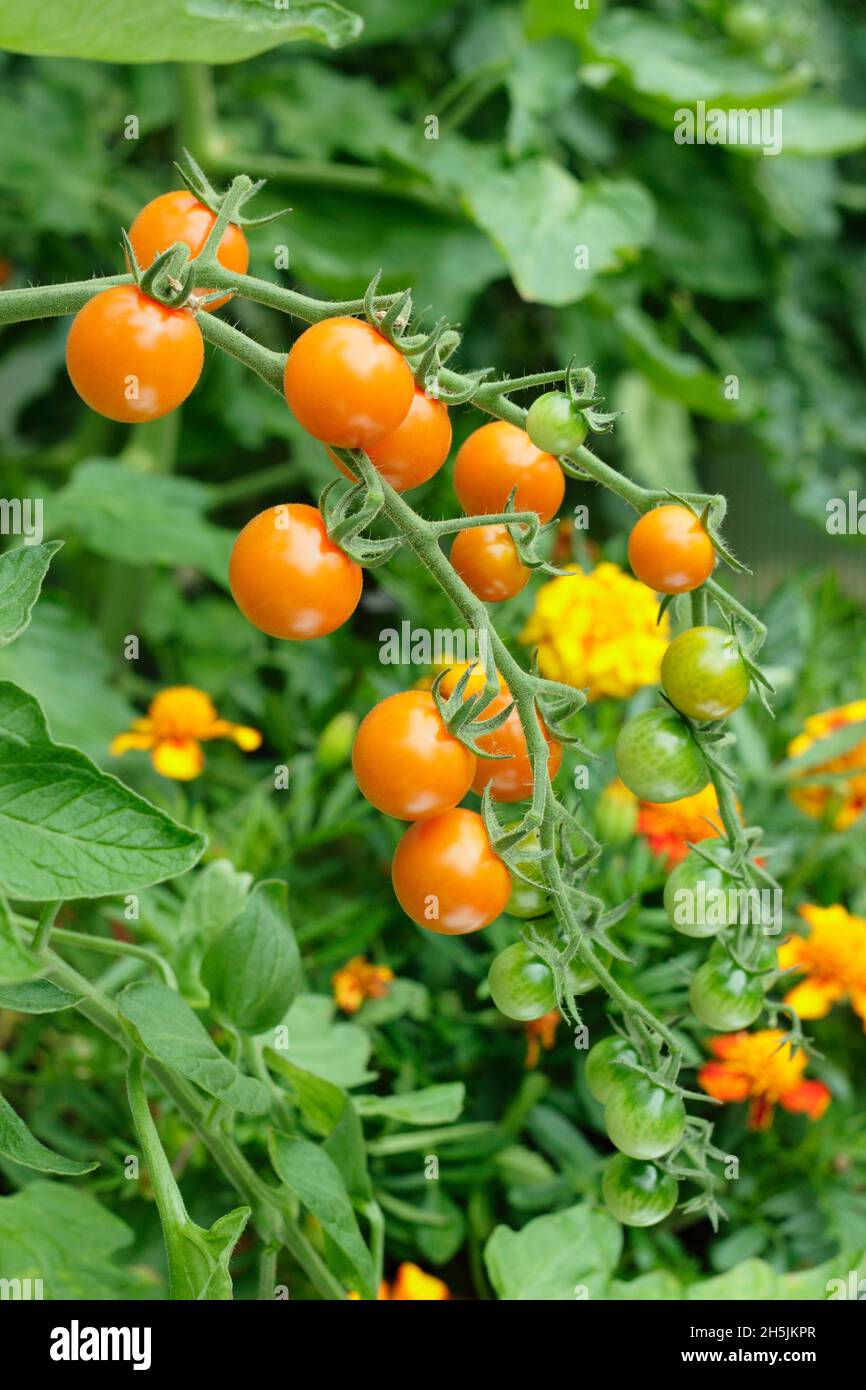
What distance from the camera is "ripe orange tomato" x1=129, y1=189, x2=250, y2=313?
321 millimetres

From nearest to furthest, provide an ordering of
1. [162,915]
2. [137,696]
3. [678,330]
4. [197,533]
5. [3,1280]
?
[3,1280], [162,915], [197,533], [137,696], [678,330]

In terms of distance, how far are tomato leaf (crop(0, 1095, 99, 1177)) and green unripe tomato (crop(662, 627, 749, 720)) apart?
0.19 m

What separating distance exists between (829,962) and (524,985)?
1.01 feet

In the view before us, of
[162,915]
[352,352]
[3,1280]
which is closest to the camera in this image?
[352,352]

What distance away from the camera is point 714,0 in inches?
41.4

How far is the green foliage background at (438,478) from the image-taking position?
0.52 metres

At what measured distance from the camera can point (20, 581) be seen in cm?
31

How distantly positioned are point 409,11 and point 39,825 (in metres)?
0.92

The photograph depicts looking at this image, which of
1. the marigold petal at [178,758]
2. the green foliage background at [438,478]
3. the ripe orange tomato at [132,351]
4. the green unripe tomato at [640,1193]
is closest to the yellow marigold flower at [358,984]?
the green foliage background at [438,478]

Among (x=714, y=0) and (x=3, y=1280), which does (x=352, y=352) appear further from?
(x=714, y=0)

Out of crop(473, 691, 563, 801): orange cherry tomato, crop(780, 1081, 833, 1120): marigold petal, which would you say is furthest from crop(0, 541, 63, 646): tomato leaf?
crop(780, 1081, 833, 1120): marigold petal

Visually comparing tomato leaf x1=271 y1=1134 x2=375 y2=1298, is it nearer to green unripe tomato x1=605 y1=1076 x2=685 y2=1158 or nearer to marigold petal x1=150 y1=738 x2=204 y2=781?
green unripe tomato x1=605 y1=1076 x2=685 y2=1158
